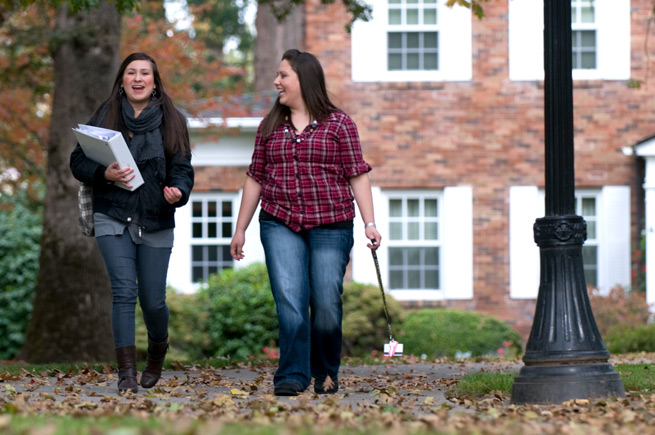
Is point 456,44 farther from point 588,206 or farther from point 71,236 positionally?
point 71,236

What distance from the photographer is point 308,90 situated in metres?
6.28

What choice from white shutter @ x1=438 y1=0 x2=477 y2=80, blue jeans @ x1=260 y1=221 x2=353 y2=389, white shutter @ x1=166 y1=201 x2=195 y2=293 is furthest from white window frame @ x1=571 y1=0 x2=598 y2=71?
blue jeans @ x1=260 y1=221 x2=353 y2=389

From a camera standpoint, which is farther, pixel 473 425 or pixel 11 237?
pixel 11 237

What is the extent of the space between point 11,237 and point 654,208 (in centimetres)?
987

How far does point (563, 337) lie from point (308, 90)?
2.06m

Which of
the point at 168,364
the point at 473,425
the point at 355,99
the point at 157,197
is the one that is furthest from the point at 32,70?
the point at 473,425

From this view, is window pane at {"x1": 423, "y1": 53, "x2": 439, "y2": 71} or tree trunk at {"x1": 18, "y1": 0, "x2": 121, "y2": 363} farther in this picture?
window pane at {"x1": 423, "y1": 53, "x2": 439, "y2": 71}

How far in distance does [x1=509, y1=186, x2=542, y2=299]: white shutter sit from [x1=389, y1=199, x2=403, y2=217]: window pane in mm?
1643

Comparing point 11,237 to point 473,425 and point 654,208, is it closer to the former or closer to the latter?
point 654,208

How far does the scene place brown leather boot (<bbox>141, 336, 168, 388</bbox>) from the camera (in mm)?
6410

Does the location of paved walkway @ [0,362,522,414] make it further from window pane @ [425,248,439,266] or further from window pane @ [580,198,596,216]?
window pane @ [580,198,596,216]

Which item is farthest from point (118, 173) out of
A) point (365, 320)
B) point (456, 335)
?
point (456, 335)

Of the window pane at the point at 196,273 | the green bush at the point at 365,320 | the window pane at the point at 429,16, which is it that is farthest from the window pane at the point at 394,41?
the window pane at the point at 196,273

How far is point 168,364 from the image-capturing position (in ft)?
28.5
